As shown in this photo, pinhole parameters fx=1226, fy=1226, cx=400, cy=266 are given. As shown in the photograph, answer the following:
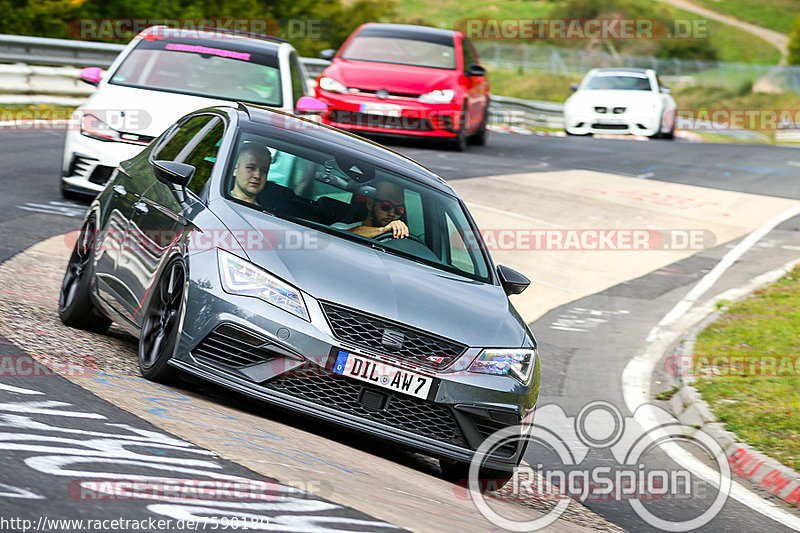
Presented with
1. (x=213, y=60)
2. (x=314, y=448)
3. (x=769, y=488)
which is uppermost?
(x=213, y=60)

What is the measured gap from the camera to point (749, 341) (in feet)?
35.9

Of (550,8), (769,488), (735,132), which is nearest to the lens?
(769,488)

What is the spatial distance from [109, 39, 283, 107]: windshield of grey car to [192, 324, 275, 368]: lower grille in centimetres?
671

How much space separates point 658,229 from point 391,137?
5.96m

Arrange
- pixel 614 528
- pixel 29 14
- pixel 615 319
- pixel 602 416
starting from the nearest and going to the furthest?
pixel 614 528, pixel 602 416, pixel 615 319, pixel 29 14

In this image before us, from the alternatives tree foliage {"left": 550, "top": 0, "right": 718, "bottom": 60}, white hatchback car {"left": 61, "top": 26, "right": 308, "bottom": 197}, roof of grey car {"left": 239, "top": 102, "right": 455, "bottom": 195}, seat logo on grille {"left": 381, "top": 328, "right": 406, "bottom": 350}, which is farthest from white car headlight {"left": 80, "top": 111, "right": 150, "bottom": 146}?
tree foliage {"left": 550, "top": 0, "right": 718, "bottom": 60}

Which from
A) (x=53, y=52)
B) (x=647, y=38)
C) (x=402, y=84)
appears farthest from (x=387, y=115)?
(x=647, y=38)

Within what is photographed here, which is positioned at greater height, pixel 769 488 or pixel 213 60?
pixel 213 60

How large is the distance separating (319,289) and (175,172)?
1448 millimetres

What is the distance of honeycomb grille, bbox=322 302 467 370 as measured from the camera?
5.79 meters

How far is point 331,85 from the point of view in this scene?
1972 cm

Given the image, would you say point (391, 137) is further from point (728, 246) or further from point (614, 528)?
point (614, 528)

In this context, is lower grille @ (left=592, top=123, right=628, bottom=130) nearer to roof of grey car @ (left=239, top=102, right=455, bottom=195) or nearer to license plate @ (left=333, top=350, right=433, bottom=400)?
roof of grey car @ (left=239, top=102, right=455, bottom=195)

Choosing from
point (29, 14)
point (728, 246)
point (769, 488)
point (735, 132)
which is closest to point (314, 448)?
point (769, 488)
